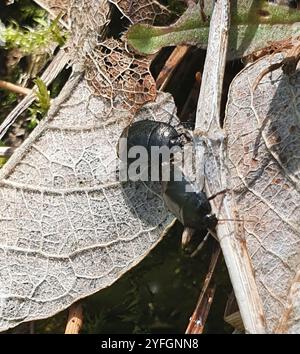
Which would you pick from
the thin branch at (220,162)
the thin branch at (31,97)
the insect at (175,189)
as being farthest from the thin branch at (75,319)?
the thin branch at (31,97)

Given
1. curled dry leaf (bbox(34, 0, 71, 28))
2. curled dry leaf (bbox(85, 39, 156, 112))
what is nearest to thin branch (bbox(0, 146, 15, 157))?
curled dry leaf (bbox(85, 39, 156, 112))

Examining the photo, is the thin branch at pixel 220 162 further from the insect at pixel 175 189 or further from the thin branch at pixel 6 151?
the thin branch at pixel 6 151

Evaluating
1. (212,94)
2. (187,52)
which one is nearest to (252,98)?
(212,94)

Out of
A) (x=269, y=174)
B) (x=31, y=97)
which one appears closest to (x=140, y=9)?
(x=31, y=97)

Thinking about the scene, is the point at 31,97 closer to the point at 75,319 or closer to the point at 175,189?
the point at 175,189

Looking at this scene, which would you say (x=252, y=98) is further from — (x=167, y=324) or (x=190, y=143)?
(x=167, y=324)

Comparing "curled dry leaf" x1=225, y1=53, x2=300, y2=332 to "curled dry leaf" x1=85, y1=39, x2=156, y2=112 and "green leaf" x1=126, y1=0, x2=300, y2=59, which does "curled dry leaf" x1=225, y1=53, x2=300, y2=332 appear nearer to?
"green leaf" x1=126, y1=0, x2=300, y2=59
